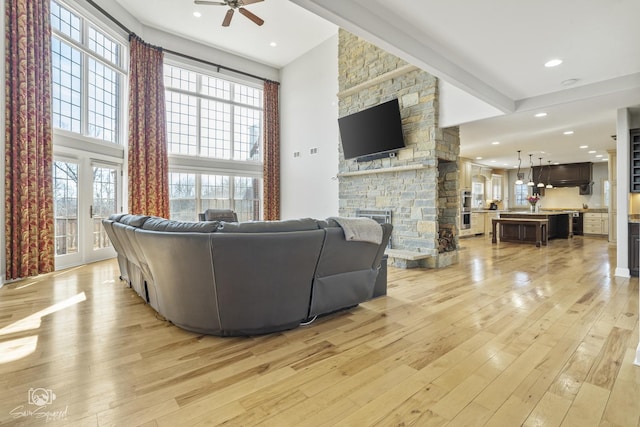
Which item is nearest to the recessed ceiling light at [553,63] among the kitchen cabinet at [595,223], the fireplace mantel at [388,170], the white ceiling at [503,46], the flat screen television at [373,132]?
the white ceiling at [503,46]

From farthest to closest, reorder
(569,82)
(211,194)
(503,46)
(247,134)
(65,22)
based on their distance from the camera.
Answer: (247,134) < (211,194) < (65,22) < (569,82) < (503,46)

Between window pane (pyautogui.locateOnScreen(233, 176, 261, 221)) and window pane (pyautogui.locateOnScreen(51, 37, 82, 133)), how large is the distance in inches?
149

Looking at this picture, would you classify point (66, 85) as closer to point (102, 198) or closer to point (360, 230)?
point (102, 198)

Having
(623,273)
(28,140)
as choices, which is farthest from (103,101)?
(623,273)

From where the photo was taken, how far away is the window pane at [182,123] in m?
7.36

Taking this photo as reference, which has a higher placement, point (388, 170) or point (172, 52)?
point (172, 52)

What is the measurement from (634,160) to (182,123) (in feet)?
28.4

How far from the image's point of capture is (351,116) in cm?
595

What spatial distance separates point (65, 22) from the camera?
5055mm

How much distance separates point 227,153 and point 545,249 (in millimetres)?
8112

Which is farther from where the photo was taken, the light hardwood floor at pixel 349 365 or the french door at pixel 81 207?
the french door at pixel 81 207

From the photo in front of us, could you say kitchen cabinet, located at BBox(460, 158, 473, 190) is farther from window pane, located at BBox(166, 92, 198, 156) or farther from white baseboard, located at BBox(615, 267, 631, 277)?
window pane, located at BBox(166, 92, 198, 156)

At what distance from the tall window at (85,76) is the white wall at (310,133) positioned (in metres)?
3.89

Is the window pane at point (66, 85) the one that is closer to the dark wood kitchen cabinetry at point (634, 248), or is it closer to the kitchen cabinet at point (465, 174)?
the dark wood kitchen cabinetry at point (634, 248)
